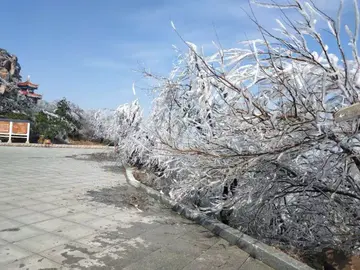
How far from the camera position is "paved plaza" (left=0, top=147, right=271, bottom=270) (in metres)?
3.35

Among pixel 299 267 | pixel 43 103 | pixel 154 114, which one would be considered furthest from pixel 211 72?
pixel 43 103

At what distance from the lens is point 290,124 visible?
3213 mm

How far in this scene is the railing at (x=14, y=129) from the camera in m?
20.4

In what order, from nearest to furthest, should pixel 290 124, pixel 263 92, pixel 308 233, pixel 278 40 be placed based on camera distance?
pixel 290 124, pixel 278 40, pixel 263 92, pixel 308 233

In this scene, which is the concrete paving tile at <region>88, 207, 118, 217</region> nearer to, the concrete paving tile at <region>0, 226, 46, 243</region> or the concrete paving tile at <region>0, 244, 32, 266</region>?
the concrete paving tile at <region>0, 226, 46, 243</region>

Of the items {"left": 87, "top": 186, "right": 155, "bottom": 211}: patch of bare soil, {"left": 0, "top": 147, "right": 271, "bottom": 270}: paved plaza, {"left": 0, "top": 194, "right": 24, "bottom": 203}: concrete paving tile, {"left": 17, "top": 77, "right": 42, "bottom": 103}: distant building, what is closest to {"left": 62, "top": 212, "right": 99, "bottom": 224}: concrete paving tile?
{"left": 0, "top": 147, "right": 271, "bottom": 270}: paved plaza

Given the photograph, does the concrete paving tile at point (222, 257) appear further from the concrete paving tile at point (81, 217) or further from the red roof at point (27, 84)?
the red roof at point (27, 84)

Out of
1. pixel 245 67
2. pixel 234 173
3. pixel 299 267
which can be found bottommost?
pixel 299 267

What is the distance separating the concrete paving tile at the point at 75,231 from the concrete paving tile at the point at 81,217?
0.24 metres

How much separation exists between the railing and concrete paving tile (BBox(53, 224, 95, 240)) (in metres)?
18.7

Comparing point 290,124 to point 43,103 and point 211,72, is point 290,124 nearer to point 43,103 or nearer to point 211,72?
point 211,72

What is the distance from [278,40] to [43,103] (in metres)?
34.3

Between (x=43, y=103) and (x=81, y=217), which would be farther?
(x=43, y=103)

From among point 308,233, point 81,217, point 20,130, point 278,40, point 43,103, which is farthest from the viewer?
point 43,103
